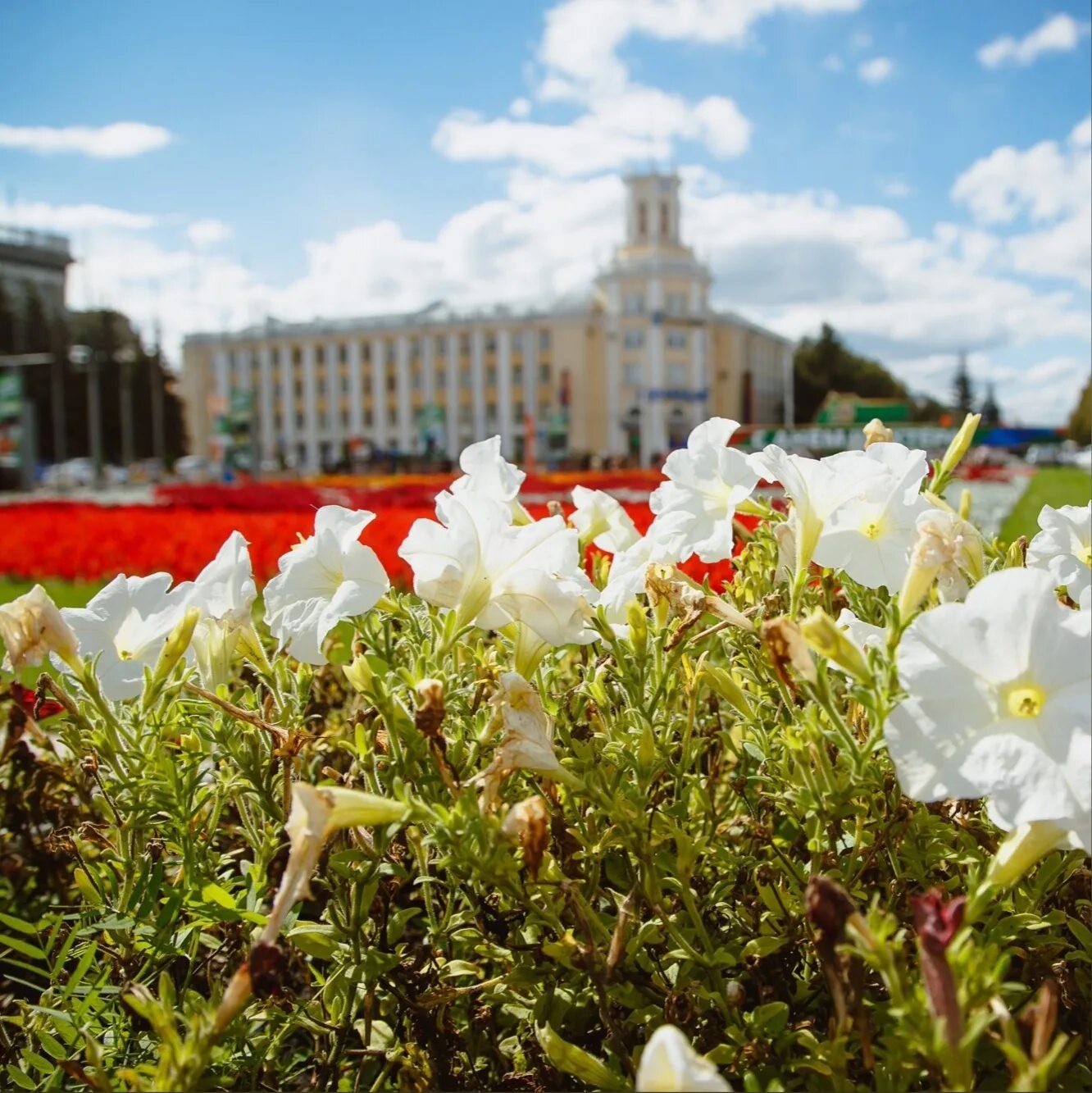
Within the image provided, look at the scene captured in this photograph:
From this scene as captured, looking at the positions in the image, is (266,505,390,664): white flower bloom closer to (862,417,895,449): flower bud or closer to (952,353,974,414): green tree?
→ (862,417,895,449): flower bud

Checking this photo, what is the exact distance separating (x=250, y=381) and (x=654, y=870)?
236 ft

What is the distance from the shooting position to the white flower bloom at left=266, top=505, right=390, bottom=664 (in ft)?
3.03

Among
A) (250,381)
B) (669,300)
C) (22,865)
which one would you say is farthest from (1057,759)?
(250,381)

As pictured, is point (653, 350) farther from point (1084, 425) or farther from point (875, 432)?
point (875, 432)

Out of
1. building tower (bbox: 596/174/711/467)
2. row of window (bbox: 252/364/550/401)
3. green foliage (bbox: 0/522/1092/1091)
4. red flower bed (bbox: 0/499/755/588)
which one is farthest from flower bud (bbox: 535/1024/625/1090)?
row of window (bbox: 252/364/550/401)

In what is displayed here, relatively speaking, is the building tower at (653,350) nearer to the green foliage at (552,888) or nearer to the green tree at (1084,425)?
the green tree at (1084,425)

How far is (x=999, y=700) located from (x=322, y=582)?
584 millimetres

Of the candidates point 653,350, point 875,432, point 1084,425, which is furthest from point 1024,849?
point 653,350

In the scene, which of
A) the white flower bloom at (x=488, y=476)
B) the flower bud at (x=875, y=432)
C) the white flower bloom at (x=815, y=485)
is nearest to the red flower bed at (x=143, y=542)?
the flower bud at (x=875, y=432)

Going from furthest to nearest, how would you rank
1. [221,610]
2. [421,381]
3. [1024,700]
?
[421,381], [221,610], [1024,700]

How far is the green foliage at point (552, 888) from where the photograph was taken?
81cm

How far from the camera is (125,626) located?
107 cm

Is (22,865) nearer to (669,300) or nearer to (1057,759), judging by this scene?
(1057,759)

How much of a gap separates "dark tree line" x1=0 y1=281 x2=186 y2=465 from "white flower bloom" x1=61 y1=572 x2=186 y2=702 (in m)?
50.7
